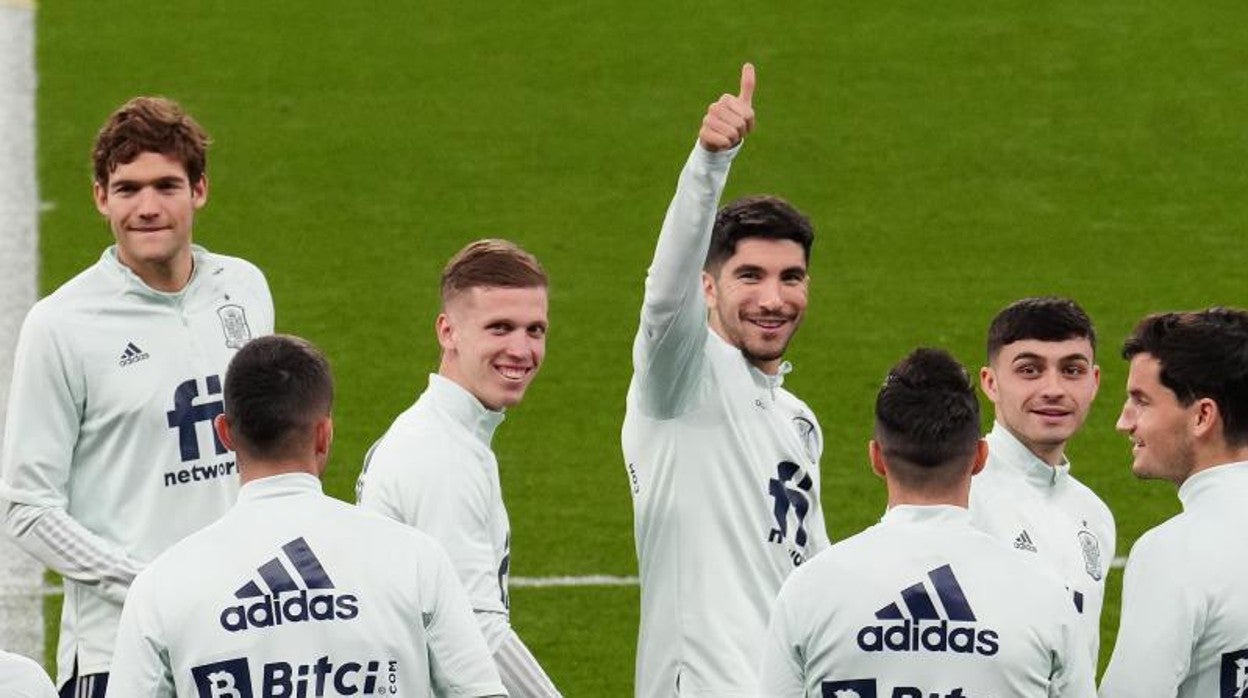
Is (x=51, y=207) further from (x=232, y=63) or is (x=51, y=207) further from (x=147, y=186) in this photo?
(x=147, y=186)

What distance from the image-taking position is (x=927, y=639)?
14.5 feet

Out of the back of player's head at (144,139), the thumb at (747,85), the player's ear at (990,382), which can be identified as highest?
the thumb at (747,85)

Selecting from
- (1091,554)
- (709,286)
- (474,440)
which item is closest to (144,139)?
(474,440)

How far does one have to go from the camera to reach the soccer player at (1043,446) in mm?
5746

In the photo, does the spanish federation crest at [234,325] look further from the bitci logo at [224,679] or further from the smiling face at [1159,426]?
the smiling face at [1159,426]

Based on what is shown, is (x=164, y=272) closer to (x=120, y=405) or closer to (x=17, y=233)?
(x=120, y=405)

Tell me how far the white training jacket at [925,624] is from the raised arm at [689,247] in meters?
0.91

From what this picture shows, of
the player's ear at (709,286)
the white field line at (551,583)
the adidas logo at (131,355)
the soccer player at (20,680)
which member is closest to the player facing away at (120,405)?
the adidas logo at (131,355)

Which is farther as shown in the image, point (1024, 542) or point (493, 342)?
point (1024, 542)

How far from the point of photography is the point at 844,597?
443 cm

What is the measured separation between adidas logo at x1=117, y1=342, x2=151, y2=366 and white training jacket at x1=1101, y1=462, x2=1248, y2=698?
2351 millimetres

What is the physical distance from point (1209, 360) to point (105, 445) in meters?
2.49

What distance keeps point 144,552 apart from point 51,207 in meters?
8.11

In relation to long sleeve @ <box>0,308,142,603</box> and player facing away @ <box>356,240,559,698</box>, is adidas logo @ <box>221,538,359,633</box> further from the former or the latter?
long sleeve @ <box>0,308,142,603</box>
